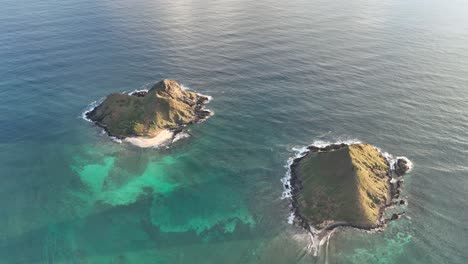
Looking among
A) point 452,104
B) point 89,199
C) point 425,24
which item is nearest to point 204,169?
point 89,199

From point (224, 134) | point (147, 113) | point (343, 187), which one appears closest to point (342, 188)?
point (343, 187)

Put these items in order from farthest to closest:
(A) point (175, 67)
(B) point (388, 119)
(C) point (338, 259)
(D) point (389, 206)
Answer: (A) point (175, 67) → (B) point (388, 119) → (D) point (389, 206) → (C) point (338, 259)

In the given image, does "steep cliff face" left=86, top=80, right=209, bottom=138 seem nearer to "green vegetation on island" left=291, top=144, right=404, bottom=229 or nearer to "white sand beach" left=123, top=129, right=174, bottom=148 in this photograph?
"white sand beach" left=123, top=129, right=174, bottom=148

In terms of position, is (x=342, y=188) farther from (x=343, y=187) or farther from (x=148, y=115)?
(x=148, y=115)

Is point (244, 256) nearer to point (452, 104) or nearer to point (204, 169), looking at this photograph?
point (204, 169)

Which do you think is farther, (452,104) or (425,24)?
(425,24)

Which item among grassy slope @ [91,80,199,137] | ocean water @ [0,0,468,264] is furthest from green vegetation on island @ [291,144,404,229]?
grassy slope @ [91,80,199,137]
